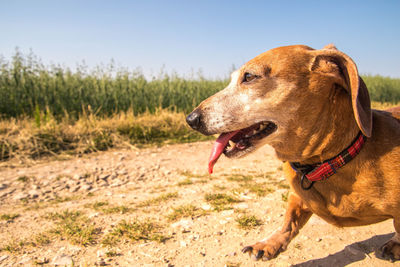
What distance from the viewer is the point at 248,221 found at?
116 inches

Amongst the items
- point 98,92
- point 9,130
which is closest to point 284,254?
point 9,130

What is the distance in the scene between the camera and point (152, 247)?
8.53 ft

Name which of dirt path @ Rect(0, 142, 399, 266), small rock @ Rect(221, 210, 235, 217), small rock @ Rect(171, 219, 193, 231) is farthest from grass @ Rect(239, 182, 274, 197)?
small rock @ Rect(171, 219, 193, 231)

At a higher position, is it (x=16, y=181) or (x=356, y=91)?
(x=356, y=91)

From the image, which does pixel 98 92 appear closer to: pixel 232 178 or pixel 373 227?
pixel 232 178

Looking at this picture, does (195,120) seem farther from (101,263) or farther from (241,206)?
(241,206)

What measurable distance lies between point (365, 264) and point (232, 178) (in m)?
2.35

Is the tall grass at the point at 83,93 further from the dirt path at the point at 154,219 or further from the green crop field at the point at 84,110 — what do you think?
the dirt path at the point at 154,219

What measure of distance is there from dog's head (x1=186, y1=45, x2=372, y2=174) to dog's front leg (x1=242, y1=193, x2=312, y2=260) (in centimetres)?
59

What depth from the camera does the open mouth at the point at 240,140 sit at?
7.23ft

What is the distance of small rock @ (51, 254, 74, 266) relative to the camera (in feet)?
7.76

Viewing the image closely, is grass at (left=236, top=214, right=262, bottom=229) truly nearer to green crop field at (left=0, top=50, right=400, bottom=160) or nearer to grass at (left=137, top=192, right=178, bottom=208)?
grass at (left=137, top=192, right=178, bottom=208)

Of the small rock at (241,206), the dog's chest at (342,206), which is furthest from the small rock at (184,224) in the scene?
the dog's chest at (342,206)

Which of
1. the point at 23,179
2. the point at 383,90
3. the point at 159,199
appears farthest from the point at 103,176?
the point at 383,90
